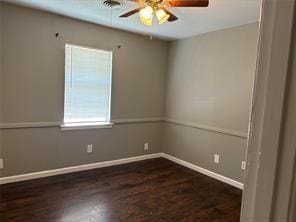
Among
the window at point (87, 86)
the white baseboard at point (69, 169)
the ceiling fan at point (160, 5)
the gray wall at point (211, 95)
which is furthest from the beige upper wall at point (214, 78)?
the ceiling fan at point (160, 5)

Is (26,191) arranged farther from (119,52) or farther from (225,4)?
(225,4)

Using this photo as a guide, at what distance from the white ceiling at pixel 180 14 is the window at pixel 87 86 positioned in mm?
523

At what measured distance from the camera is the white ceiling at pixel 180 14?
8.34 feet

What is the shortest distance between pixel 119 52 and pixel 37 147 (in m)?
1.99

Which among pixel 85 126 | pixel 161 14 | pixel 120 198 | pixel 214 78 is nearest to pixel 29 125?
pixel 85 126

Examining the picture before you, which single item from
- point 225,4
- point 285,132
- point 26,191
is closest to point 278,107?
point 285,132

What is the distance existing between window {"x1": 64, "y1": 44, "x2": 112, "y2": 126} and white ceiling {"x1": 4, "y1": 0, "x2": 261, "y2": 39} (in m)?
0.52

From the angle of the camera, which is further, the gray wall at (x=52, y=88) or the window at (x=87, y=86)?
the window at (x=87, y=86)

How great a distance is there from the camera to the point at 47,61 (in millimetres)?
3105

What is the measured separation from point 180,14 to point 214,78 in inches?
48.5

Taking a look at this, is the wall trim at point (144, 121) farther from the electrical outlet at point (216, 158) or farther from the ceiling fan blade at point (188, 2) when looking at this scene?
the ceiling fan blade at point (188, 2)

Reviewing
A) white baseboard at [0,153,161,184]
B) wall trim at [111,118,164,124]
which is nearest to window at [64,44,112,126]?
wall trim at [111,118,164,124]

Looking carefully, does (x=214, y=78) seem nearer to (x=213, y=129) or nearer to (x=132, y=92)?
(x=213, y=129)

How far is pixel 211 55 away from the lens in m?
3.60
